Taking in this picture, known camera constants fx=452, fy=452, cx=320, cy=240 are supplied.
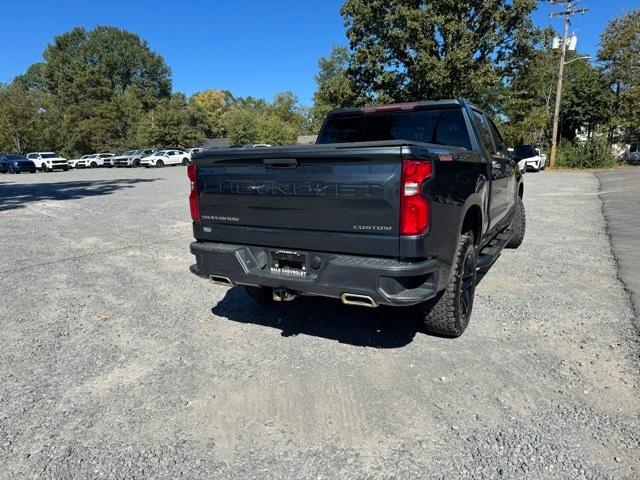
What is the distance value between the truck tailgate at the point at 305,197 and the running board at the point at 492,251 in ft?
5.82

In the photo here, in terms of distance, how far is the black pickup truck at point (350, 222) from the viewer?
293 cm

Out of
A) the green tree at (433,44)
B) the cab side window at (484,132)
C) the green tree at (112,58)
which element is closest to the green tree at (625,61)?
the green tree at (433,44)

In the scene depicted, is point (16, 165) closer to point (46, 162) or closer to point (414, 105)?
point (46, 162)

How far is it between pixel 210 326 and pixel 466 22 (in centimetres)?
2728

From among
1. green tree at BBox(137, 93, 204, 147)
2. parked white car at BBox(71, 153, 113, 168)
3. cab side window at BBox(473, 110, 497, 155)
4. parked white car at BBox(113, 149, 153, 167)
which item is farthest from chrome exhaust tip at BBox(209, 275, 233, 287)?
green tree at BBox(137, 93, 204, 147)

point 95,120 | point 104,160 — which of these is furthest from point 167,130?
point 104,160

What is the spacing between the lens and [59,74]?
7944 cm

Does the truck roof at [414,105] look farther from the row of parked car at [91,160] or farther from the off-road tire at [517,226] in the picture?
the row of parked car at [91,160]

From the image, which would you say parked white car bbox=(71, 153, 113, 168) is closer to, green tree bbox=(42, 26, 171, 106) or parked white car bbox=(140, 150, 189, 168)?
parked white car bbox=(140, 150, 189, 168)

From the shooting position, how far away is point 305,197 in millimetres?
3225

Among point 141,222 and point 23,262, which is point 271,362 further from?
point 141,222

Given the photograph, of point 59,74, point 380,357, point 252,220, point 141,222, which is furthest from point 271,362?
point 59,74

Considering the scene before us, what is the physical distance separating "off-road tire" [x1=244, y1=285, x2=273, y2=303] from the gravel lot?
117 mm

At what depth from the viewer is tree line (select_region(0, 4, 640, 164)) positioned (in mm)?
26094
